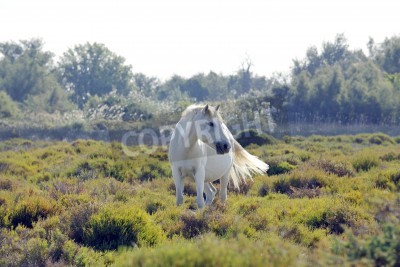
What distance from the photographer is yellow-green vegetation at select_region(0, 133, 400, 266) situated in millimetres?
3531

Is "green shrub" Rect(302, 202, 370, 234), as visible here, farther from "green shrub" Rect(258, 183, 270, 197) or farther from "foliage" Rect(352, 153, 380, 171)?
"foliage" Rect(352, 153, 380, 171)

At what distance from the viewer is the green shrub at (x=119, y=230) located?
607 cm

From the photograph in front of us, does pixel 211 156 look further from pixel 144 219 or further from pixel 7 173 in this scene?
pixel 7 173

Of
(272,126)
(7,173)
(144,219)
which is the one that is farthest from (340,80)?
(144,219)

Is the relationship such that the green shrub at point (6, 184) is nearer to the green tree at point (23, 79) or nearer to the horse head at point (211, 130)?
the horse head at point (211, 130)

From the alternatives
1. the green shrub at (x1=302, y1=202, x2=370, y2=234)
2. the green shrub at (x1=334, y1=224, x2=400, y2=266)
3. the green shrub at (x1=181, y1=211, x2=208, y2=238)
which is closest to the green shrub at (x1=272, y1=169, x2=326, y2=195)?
the green shrub at (x1=302, y1=202, x2=370, y2=234)

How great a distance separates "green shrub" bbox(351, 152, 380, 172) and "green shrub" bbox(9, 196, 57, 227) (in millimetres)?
8569

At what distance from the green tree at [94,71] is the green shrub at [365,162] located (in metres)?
63.2

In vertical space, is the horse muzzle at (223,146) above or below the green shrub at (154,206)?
above

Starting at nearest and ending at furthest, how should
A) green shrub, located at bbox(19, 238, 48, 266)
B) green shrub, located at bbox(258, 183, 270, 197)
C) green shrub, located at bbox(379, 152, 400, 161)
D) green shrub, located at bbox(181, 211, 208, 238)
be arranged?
green shrub, located at bbox(19, 238, 48, 266)
green shrub, located at bbox(181, 211, 208, 238)
green shrub, located at bbox(258, 183, 270, 197)
green shrub, located at bbox(379, 152, 400, 161)

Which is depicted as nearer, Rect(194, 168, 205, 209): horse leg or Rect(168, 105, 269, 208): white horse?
Rect(168, 105, 269, 208): white horse

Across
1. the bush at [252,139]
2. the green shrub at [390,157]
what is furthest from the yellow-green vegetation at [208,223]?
the bush at [252,139]

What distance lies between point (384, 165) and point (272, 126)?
14.3m

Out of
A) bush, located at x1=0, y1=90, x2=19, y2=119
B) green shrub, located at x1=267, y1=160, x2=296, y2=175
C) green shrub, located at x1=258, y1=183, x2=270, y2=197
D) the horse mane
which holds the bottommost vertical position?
green shrub, located at x1=258, y1=183, x2=270, y2=197
